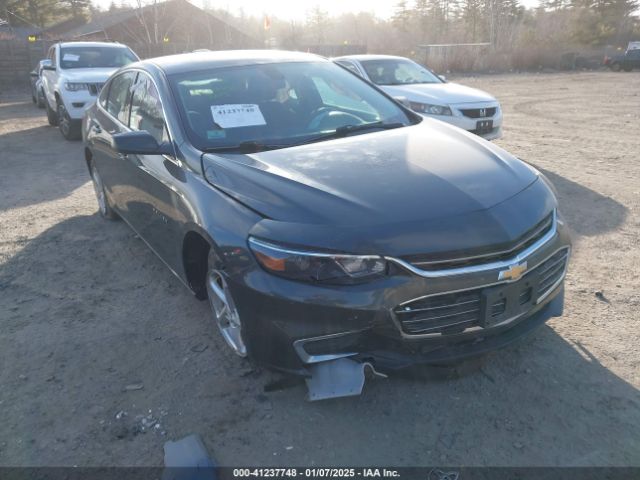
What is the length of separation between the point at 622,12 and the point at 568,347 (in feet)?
193

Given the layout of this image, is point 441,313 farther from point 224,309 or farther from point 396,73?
point 396,73

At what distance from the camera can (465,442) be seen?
8.29 feet

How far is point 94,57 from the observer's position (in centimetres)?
1152

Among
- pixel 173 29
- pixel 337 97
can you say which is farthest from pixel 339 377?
pixel 173 29

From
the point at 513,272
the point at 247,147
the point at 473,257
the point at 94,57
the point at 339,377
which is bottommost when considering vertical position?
the point at 339,377

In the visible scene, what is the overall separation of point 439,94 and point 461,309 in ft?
A: 20.9

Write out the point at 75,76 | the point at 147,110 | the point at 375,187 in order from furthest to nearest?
the point at 75,76, the point at 147,110, the point at 375,187

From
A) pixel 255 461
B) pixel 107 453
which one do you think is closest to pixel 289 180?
pixel 255 461

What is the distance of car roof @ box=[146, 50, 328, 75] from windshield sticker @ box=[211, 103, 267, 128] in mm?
563

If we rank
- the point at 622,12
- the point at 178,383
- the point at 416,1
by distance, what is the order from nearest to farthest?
the point at 178,383
the point at 622,12
the point at 416,1

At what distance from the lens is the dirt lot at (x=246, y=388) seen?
8.32 ft

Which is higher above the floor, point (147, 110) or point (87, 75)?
point (87, 75)

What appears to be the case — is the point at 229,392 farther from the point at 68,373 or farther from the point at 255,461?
the point at 68,373

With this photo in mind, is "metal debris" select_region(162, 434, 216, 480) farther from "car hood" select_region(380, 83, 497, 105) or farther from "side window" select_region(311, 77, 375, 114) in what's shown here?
"car hood" select_region(380, 83, 497, 105)
